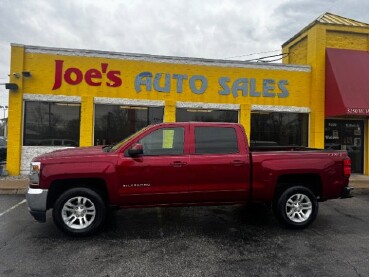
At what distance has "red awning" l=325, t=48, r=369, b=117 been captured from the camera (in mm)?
11758

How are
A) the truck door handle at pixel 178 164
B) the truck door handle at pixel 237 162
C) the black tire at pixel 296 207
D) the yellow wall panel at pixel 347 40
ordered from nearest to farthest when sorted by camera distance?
the truck door handle at pixel 178 164 < the truck door handle at pixel 237 162 < the black tire at pixel 296 207 < the yellow wall panel at pixel 347 40

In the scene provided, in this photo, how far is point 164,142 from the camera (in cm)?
584

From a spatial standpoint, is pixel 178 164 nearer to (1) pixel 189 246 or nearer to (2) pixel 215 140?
(2) pixel 215 140

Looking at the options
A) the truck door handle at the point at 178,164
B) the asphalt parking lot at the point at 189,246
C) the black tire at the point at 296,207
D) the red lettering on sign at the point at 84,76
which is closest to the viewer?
the asphalt parking lot at the point at 189,246

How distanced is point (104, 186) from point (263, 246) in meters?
2.73

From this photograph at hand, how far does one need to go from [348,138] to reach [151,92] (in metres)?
8.06

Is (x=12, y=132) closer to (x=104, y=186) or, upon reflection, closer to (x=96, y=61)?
(x=96, y=61)

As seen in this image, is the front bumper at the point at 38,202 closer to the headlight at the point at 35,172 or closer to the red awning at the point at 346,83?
the headlight at the point at 35,172

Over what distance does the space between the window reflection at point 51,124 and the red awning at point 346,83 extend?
30.3 feet

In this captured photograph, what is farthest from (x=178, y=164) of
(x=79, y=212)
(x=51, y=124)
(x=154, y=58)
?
(x=51, y=124)

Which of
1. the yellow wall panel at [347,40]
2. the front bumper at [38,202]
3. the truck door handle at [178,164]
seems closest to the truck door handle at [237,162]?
the truck door handle at [178,164]

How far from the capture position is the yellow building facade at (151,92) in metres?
11.7

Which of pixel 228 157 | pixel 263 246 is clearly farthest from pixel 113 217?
pixel 263 246

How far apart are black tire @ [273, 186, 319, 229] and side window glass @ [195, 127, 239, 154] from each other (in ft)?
4.06
